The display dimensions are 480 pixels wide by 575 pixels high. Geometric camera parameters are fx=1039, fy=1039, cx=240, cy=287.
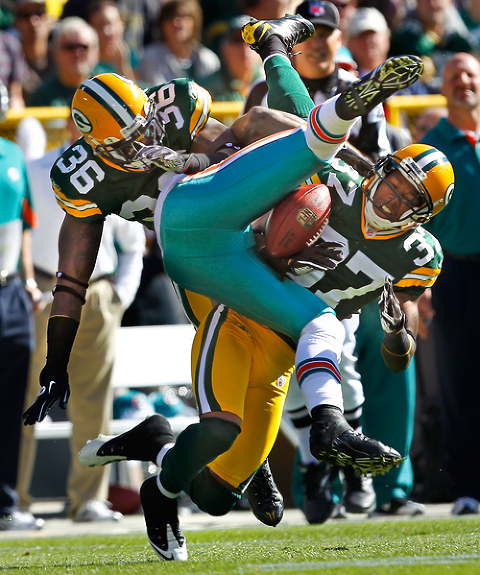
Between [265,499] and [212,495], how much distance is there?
0.88 feet

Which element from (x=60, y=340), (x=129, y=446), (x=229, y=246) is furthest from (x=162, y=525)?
(x=229, y=246)

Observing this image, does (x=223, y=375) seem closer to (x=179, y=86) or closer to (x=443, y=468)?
(x=179, y=86)

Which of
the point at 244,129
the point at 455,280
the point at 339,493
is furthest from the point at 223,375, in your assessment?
the point at 455,280

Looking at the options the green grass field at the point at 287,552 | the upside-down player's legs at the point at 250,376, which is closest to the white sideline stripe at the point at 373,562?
the green grass field at the point at 287,552

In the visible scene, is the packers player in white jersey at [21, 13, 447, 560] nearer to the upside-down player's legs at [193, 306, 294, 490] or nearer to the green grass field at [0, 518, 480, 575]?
the upside-down player's legs at [193, 306, 294, 490]

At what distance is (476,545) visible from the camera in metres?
3.74

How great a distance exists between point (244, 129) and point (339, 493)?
212 centimetres

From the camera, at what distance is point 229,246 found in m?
3.72

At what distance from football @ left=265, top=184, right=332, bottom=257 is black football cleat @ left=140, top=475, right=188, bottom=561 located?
101 centimetres

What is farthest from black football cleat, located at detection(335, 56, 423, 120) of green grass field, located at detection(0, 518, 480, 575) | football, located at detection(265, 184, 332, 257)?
green grass field, located at detection(0, 518, 480, 575)

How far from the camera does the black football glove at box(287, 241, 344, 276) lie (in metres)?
3.82

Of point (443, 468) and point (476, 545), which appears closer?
point (476, 545)

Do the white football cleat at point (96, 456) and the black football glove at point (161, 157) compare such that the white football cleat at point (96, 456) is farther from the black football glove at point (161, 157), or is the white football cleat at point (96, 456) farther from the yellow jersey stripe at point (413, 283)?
the yellow jersey stripe at point (413, 283)

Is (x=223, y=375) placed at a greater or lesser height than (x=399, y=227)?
lesser
